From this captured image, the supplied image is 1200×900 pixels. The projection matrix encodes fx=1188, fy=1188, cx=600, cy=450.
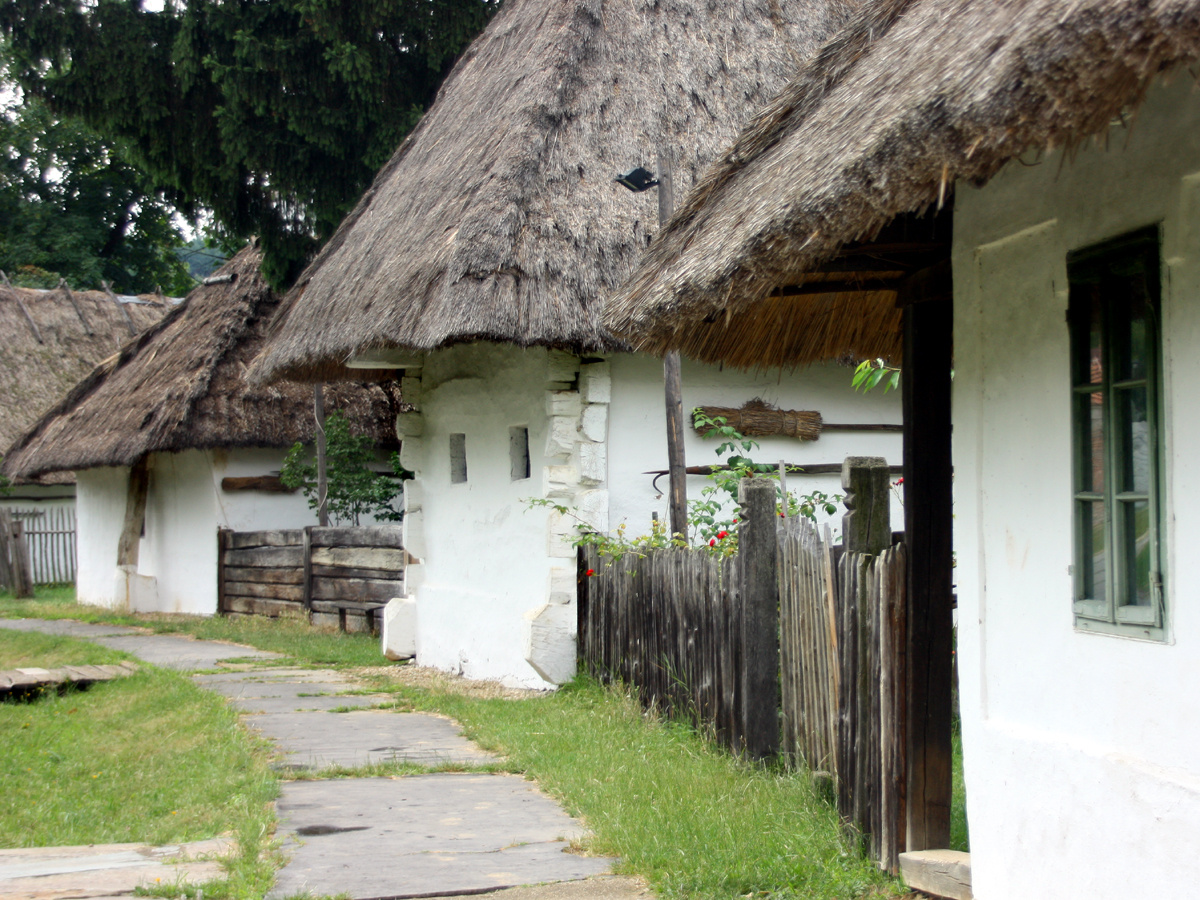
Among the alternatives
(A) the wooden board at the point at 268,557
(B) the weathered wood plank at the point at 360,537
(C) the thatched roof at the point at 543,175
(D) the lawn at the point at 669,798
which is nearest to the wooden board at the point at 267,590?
(A) the wooden board at the point at 268,557

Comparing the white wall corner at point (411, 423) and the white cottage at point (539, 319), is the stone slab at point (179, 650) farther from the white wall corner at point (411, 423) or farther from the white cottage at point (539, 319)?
the white wall corner at point (411, 423)

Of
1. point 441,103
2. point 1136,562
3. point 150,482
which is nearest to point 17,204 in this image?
point 150,482

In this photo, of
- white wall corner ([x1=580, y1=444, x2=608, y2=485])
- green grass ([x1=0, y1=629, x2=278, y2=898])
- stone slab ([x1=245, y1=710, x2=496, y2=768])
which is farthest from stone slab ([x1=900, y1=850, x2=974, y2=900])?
white wall corner ([x1=580, y1=444, x2=608, y2=485])

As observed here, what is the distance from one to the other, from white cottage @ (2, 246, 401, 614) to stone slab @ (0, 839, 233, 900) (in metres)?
9.30

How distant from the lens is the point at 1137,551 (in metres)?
3.08

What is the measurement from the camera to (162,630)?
→ 1304 cm

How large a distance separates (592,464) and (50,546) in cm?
1544

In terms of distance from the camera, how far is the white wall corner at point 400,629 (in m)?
10.1

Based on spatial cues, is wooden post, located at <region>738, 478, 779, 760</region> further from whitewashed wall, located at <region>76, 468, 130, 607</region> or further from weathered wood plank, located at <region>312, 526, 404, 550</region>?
whitewashed wall, located at <region>76, 468, 130, 607</region>

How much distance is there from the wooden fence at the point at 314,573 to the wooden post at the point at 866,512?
7.08m

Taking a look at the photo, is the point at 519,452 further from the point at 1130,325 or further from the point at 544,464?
the point at 1130,325

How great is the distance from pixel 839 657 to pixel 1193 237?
2.17m

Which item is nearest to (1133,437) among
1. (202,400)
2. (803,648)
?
(803,648)

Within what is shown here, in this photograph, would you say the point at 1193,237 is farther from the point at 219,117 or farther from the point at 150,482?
the point at 150,482
